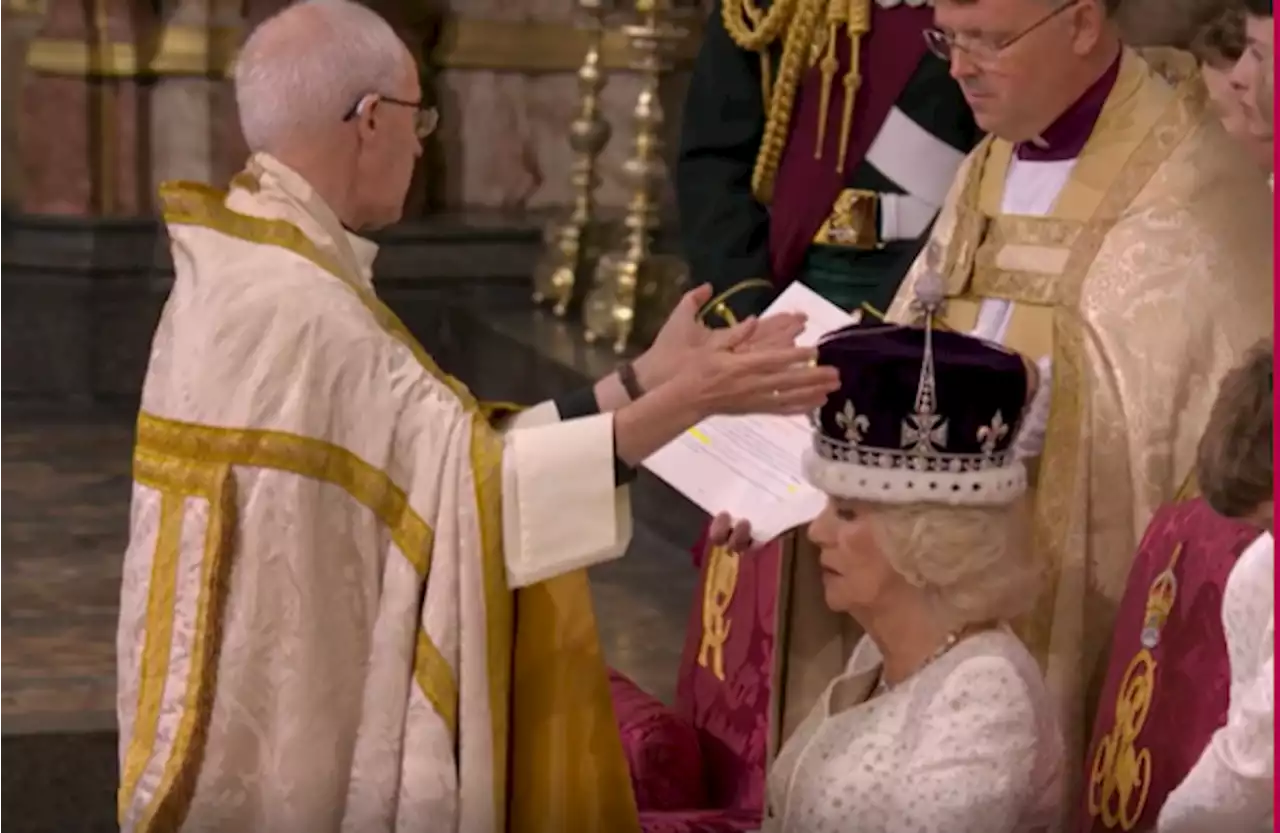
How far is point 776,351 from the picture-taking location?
2859 mm

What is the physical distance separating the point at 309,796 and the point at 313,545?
13.9 inches

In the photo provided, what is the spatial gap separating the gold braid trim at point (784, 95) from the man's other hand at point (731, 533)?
1432 mm

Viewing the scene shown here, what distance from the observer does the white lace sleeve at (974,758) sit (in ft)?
8.84

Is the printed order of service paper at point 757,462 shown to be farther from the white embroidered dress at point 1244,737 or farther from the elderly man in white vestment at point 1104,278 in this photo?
the white embroidered dress at point 1244,737

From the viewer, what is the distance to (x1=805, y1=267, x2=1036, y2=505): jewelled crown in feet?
Answer: 9.24

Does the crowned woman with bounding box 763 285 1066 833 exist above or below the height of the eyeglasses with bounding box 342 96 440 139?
below

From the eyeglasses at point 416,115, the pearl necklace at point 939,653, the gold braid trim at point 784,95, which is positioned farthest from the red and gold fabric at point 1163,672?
the gold braid trim at point 784,95

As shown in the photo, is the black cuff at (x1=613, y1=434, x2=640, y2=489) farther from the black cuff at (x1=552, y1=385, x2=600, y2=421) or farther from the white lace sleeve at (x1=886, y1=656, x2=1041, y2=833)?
the white lace sleeve at (x1=886, y1=656, x2=1041, y2=833)

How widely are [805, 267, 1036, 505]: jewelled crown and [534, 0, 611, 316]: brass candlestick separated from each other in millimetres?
4386

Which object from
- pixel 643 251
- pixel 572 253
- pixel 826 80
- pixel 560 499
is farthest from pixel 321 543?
pixel 572 253

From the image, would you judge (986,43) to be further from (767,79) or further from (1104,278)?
(767,79)

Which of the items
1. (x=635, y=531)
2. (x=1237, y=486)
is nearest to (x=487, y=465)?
(x=1237, y=486)

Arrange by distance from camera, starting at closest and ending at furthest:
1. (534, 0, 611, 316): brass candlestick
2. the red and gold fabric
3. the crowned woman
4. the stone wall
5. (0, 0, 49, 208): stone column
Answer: the red and gold fabric < the crowned woman < (534, 0, 611, 316): brass candlestick < the stone wall < (0, 0, 49, 208): stone column

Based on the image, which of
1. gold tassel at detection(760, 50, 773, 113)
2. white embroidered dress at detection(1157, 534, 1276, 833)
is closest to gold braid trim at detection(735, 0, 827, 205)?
gold tassel at detection(760, 50, 773, 113)
